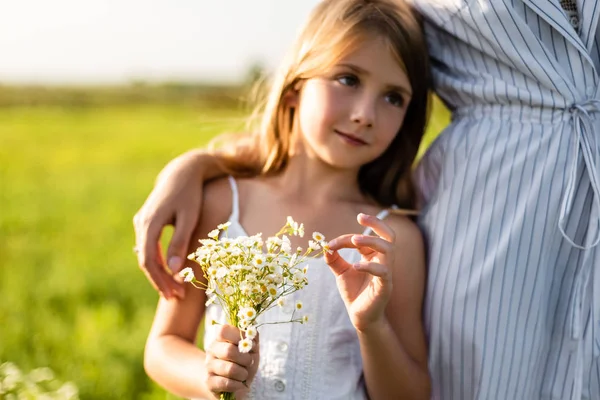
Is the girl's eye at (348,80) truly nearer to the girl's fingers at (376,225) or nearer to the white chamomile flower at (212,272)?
the girl's fingers at (376,225)

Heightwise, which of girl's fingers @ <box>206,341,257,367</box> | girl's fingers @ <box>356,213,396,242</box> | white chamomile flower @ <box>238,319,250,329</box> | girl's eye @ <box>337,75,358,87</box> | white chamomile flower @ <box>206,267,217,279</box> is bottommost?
girl's fingers @ <box>206,341,257,367</box>

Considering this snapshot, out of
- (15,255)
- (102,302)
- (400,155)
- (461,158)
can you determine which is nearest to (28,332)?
(102,302)

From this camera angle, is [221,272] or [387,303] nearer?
[221,272]

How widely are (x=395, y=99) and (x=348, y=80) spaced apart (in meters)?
0.20

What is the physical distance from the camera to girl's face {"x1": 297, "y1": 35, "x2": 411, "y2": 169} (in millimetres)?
2594

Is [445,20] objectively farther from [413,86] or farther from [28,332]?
[28,332]

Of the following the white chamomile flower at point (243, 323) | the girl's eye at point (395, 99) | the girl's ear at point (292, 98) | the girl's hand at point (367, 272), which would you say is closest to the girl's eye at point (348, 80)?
Answer: the girl's eye at point (395, 99)

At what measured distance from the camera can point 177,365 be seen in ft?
8.29

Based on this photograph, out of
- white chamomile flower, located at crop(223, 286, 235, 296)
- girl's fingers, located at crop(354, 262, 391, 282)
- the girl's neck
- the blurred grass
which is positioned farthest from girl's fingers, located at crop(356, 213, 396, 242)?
the blurred grass

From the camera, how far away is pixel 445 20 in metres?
2.59

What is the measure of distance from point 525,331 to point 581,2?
1020 millimetres

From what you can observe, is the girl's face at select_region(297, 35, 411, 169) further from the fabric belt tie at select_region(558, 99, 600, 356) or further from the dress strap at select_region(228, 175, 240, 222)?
the fabric belt tie at select_region(558, 99, 600, 356)

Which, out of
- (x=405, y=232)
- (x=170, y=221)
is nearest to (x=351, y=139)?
(x=405, y=232)

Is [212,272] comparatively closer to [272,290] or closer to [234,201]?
[272,290]
